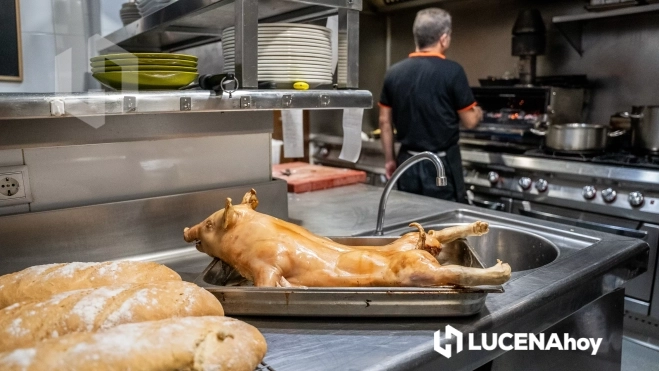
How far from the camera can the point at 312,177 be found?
113 inches

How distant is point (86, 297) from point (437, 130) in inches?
109

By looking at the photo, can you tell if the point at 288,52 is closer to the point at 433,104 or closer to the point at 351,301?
the point at 351,301

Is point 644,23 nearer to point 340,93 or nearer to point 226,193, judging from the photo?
point 340,93

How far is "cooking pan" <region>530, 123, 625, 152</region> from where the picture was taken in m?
3.41

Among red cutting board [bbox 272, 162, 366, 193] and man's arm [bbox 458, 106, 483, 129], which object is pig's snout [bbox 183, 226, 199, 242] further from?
man's arm [bbox 458, 106, 483, 129]

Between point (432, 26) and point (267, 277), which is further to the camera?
point (432, 26)

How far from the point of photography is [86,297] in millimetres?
988

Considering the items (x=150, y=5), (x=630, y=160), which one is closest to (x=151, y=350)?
(x=150, y=5)

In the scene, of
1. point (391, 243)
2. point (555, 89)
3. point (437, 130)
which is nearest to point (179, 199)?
point (391, 243)

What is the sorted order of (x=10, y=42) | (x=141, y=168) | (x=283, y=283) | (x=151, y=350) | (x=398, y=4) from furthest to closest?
1. (x=398, y=4)
2. (x=10, y=42)
3. (x=141, y=168)
4. (x=283, y=283)
5. (x=151, y=350)

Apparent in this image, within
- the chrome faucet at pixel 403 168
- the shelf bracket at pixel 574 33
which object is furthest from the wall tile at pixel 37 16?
the shelf bracket at pixel 574 33

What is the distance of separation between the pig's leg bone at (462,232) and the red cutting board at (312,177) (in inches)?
55.7

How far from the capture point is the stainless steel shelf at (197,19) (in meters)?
1.65

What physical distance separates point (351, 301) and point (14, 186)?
41.6 inches
